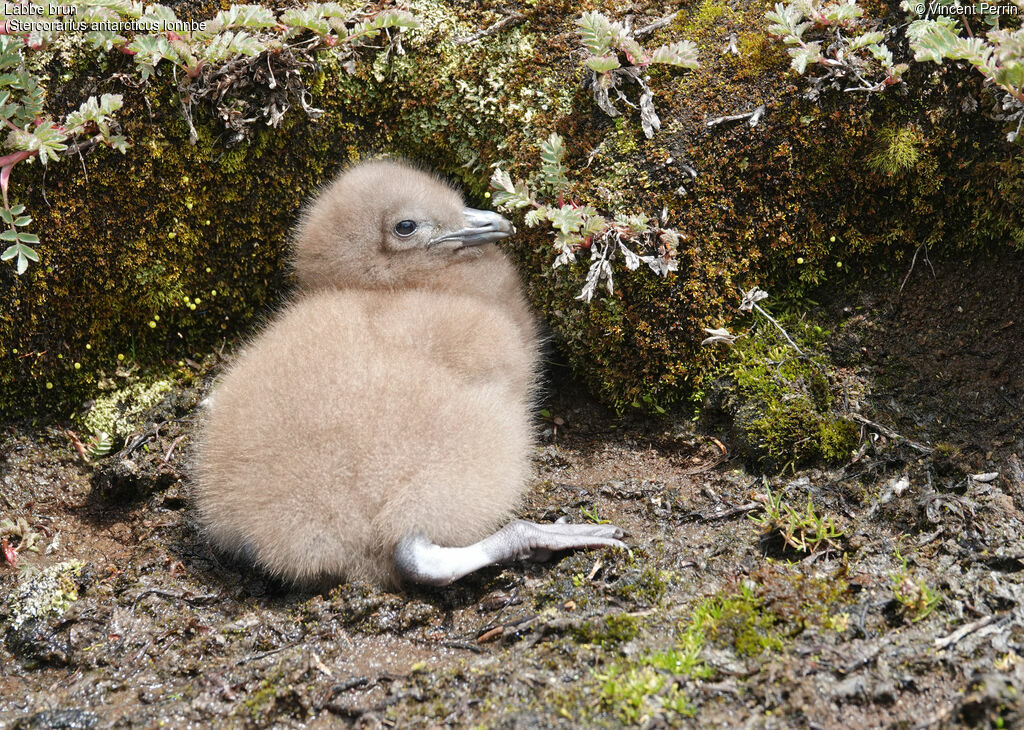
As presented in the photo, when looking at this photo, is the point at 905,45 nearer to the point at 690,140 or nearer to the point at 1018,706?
the point at 690,140

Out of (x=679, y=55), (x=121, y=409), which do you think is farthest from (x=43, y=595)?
(x=679, y=55)

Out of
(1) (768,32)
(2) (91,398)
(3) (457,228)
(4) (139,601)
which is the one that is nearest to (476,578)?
(4) (139,601)

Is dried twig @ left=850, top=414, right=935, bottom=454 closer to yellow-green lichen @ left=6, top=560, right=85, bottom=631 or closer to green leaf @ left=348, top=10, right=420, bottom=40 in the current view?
green leaf @ left=348, top=10, right=420, bottom=40

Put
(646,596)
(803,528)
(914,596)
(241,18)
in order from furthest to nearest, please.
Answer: (241,18)
(803,528)
(646,596)
(914,596)

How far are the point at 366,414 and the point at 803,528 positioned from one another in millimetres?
1960

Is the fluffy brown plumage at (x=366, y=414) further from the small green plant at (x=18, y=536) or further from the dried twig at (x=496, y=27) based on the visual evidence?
the small green plant at (x=18, y=536)

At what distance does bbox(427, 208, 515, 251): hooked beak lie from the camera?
173 inches

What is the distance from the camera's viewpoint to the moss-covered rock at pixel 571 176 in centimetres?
395

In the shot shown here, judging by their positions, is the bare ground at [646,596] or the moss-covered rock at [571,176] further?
the moss-covered rock at [571,176]

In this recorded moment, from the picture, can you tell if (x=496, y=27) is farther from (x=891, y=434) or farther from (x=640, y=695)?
(x=640, y=695)

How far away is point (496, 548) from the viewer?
11.6 ft

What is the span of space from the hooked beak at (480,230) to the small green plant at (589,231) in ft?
0.67

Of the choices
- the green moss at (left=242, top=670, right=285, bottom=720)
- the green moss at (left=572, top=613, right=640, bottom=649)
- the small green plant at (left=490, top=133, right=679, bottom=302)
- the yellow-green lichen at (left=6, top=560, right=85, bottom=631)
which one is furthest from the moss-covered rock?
the green moss at (left=242, top=670, right=285, bottom=720)

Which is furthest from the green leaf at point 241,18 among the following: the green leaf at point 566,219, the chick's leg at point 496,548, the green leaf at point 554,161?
the chick's leg at point 496,548
